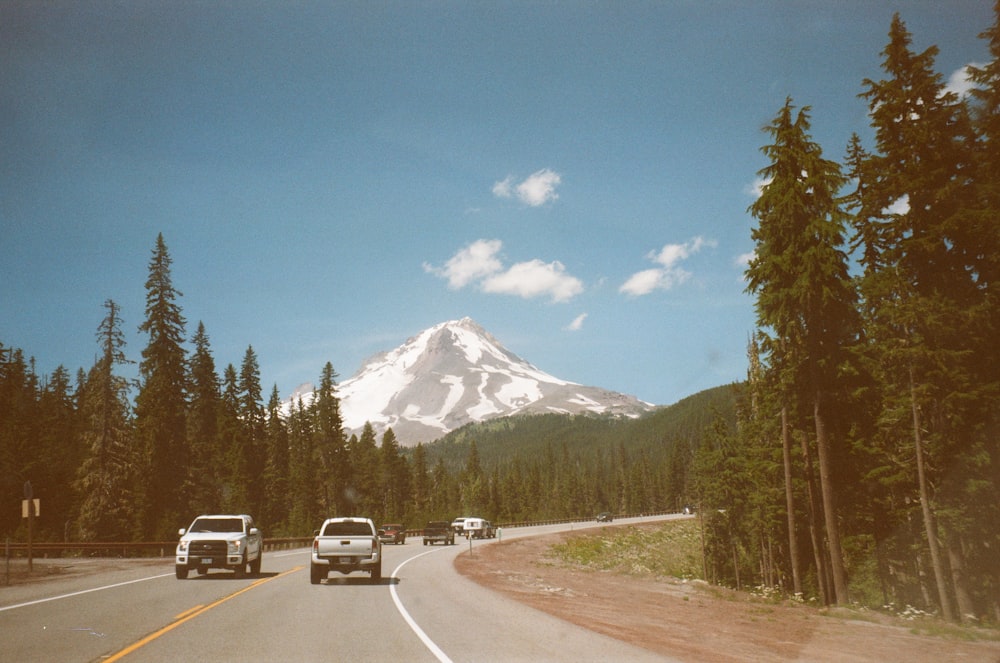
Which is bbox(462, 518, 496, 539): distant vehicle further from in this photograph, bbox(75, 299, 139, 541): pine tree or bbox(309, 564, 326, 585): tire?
bbox(309, 564, 326, 585): tire

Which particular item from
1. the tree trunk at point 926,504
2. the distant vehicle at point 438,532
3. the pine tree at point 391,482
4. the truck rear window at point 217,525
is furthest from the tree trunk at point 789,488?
the pine tree at point 391,482

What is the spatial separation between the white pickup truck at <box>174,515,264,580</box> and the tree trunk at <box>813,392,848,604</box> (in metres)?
19.3

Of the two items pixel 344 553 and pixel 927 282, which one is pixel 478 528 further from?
pixel 927 282

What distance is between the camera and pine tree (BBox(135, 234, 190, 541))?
→ 45250 mm

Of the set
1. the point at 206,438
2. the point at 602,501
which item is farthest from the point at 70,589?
the point at 602,501

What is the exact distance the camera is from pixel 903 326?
20156mm

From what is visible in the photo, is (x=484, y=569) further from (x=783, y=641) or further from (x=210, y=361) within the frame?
(x=210, y=361)

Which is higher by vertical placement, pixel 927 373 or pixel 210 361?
pixel 210 361

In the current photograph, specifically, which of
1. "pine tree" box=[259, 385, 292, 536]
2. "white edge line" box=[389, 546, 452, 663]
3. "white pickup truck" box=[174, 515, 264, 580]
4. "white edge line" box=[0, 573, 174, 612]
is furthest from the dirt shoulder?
"pine tree" box=[259, 385, 292, 536]

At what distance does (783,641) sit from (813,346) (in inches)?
494

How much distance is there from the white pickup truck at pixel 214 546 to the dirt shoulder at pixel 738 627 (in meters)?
8.65

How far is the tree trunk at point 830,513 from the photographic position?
20688 mm

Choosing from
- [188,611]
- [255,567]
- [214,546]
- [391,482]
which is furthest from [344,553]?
[391,482]

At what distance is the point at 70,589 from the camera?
63.8 ft
